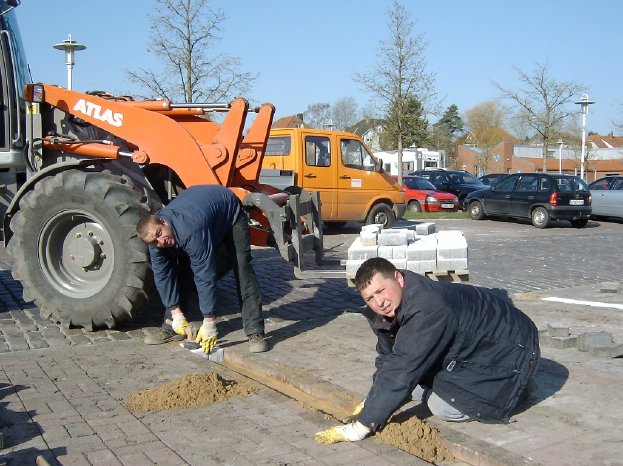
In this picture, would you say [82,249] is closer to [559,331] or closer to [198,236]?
[198,236]

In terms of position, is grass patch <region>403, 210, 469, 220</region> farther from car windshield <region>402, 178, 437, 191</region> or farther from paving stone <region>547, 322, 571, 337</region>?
paving stone <region>547, 322, 571, 337</region>

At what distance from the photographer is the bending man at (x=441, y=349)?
12.7 feet

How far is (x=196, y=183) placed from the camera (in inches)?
288

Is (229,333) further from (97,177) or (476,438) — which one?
(476,438)

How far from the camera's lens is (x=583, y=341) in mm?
6168

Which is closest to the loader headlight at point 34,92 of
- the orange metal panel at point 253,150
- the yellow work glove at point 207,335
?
the orange metal panel at point 253,150

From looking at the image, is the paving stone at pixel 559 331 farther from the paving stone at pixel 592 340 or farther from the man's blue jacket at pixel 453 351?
the man's blue jacket at pixel 453 351

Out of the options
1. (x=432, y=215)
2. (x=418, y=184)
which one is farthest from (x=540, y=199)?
(x=418, y=184)

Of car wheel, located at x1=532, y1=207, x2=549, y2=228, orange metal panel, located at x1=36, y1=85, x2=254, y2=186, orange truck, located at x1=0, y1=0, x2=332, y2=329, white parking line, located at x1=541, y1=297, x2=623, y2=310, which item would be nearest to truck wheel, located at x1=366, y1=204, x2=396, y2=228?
car wheel, located at x1=532, y1=207, x2=549, y2=228

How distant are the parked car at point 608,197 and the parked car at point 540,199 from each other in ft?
5.08

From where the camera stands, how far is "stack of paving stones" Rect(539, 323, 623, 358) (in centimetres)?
595

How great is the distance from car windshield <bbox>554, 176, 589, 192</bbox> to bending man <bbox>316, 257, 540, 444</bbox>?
695 inches

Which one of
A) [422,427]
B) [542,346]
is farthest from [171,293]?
[542,346]

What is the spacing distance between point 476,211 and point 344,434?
19985 millimetres
